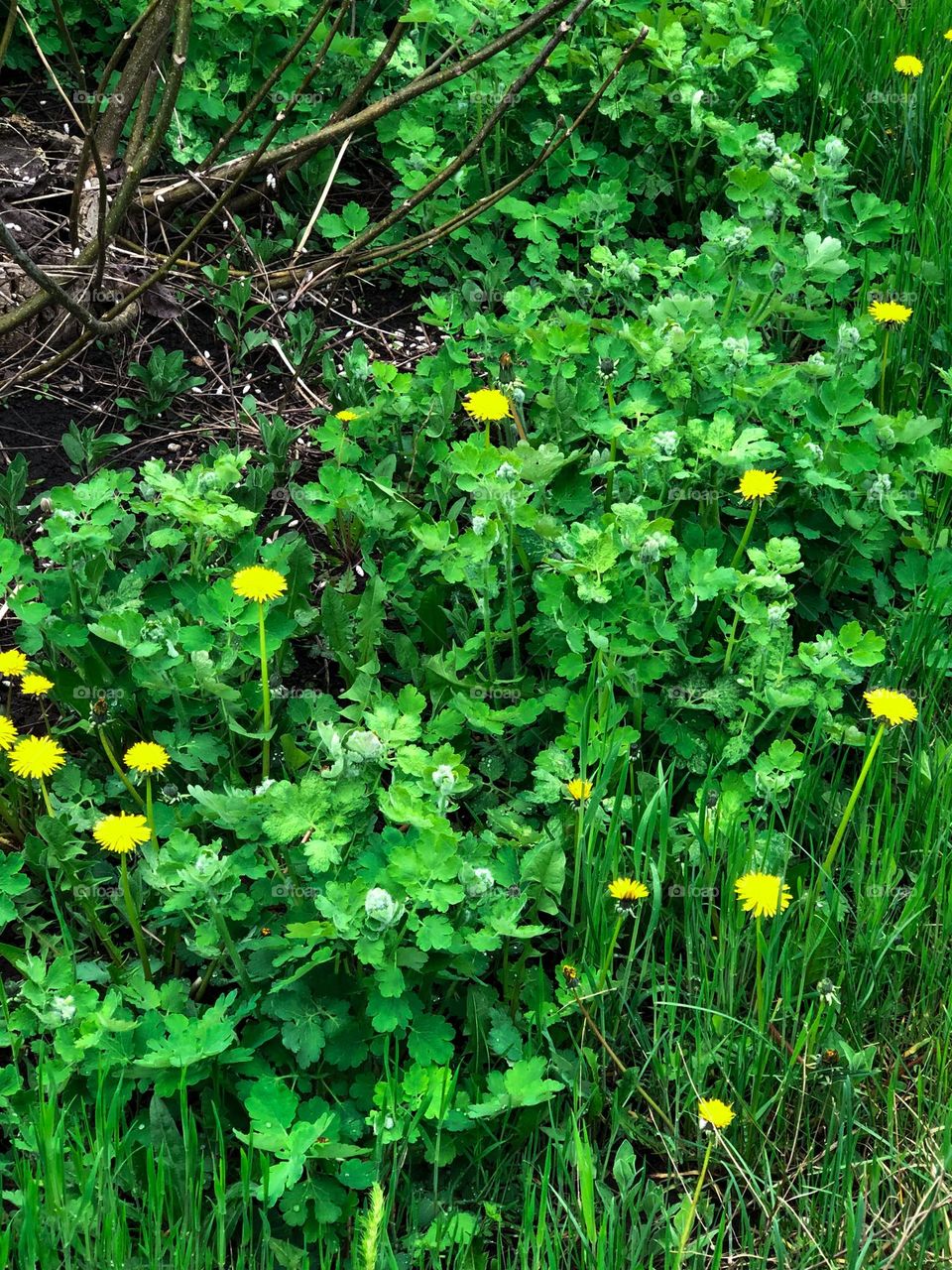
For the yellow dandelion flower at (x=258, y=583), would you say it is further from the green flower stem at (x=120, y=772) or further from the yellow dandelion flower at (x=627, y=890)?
the yellow dandelion flower at (x=627, y=890)

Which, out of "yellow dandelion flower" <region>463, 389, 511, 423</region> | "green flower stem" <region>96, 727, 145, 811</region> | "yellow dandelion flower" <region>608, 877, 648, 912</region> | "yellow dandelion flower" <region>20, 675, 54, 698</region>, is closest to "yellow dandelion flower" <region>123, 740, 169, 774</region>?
"green flower stem" <region>96, 727, 145, 811</region>

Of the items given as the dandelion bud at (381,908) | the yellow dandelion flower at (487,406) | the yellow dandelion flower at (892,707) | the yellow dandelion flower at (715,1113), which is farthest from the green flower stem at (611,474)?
the yellow dandelion flower at (715,1113)

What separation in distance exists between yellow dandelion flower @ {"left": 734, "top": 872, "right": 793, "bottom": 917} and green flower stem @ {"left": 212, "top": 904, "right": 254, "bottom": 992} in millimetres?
788

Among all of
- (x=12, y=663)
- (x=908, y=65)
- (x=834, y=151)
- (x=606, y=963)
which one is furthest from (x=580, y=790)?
(x=908, y=65)

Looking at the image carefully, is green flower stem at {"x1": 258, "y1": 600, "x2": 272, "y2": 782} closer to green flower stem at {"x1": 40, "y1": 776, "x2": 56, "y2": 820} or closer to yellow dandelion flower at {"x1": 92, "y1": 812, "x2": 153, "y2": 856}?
yellow dandelion flower at {"x1": 92, "y1": 812, "x2": 153, "y2": 856}

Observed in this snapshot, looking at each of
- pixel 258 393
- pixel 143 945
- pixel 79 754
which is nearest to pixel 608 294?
pixel 258 393

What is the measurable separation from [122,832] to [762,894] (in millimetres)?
1012

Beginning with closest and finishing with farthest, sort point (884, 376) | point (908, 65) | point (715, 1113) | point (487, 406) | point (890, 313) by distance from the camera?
1. point (715, 1113)
2. point (487, 406)
3. point (890, 313)
4. point (884, 376)
5. point (908, 65)

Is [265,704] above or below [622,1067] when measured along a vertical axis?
above

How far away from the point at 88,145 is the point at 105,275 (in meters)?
0.49

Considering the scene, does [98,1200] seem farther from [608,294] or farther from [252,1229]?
[608,294]

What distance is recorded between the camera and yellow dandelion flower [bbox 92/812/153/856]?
85.5 inches

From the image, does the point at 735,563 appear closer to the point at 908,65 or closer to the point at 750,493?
the point at 750,493

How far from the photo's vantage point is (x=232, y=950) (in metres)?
2.13
